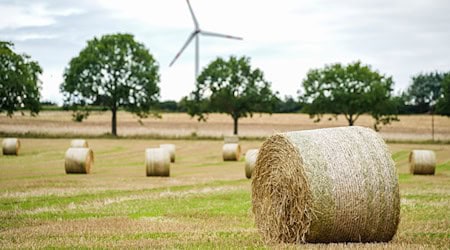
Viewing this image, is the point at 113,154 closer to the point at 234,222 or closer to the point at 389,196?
the point at 234,222

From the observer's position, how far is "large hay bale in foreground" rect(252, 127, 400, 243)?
428 inches

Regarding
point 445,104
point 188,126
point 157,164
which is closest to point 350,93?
point 445,104

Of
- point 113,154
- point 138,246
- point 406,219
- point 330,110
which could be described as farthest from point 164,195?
point 330,110

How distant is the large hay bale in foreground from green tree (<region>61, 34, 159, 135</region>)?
57.7 metres

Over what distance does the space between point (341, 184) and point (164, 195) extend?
9783 millimetres

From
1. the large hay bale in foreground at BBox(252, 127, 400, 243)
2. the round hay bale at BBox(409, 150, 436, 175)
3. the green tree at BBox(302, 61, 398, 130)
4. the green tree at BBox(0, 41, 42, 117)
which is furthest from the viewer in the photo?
the green tree at BBox(302, 61, 398, 130)

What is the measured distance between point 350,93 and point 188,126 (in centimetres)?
1779

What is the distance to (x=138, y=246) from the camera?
1097cm

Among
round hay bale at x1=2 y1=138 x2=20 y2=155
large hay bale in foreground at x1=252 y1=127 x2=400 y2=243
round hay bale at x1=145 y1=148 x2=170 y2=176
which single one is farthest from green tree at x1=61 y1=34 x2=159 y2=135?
large hay bale in foreground at x1=252 y1=127 x2=400 y2=243

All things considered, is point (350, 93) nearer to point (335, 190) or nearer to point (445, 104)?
point (445, 104)

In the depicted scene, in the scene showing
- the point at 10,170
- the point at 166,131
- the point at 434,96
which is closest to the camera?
the point at 10,170

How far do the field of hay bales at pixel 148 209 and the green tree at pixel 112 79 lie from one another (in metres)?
36.8

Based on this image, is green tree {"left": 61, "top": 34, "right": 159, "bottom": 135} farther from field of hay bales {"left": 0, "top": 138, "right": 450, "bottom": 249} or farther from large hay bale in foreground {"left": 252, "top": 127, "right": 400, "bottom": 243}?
large hay bale in foreground {"left": 252, "top": 127, "right": 400, "bottom": 243}

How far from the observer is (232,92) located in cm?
7288
